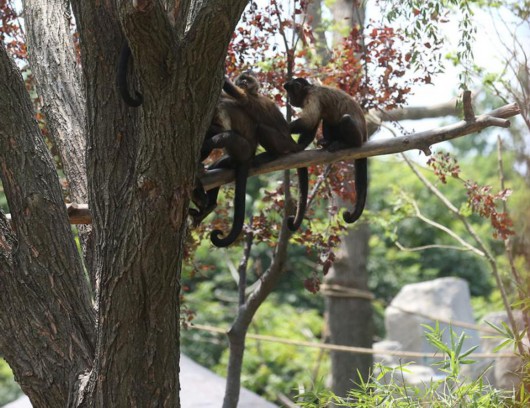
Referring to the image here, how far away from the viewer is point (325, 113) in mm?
4262

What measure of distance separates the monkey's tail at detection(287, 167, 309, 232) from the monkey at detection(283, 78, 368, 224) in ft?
0.55

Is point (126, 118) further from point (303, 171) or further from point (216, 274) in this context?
point (216, 274)

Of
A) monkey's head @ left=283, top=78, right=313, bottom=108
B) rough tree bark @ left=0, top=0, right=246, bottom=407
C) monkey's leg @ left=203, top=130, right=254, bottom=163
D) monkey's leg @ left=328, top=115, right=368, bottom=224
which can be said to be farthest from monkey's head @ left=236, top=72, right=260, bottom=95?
rough tree bark @ left=0, top=0, right=246, bottom=407

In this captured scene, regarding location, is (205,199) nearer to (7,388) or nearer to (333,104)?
(333,104)

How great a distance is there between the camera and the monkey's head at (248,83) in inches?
162

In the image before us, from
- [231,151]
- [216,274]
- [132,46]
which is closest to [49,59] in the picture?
[231,151]

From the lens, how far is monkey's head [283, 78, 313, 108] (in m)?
4.27

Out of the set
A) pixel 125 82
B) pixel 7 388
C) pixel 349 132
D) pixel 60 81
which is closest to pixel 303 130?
pixel 349 132

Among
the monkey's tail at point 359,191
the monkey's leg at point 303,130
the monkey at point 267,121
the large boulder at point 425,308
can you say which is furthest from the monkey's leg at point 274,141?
the large boulder at point 425,308

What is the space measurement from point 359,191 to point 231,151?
0.81 metres

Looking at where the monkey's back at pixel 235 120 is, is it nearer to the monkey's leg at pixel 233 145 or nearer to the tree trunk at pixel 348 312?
the monkey's leg at pixel 233 145

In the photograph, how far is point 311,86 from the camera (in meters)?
4.28

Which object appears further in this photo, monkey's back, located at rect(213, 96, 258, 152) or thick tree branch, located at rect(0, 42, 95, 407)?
monkey's back, located at rect(213, 96, 258, 152)

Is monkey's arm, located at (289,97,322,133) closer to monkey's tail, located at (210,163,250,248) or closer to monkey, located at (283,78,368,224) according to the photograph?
monkey, located at (283,78,368,224)
